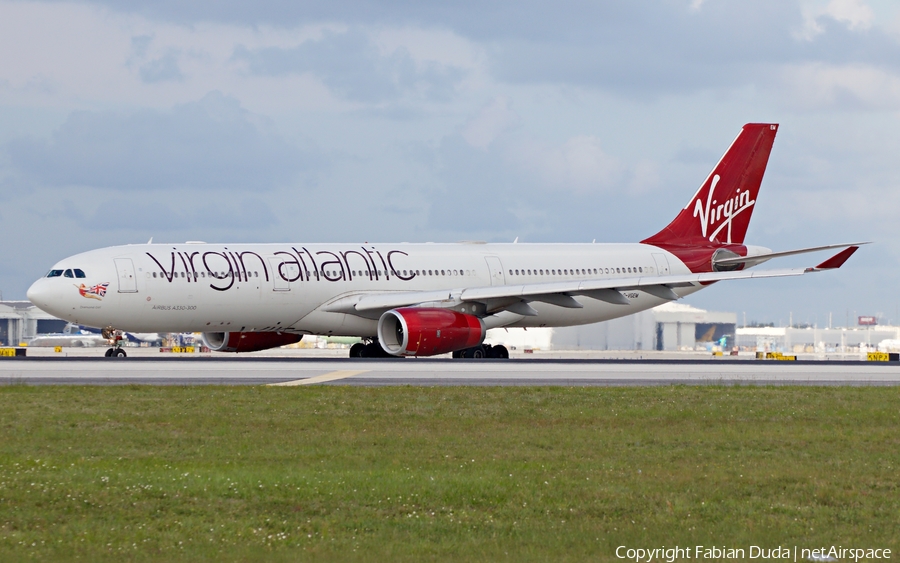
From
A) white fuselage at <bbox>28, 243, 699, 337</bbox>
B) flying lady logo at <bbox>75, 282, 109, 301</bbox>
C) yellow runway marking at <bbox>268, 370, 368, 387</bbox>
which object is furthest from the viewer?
white fuselage at <bbox>28, 243, 699, 337</bbox>

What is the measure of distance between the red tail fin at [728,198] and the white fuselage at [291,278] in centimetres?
243

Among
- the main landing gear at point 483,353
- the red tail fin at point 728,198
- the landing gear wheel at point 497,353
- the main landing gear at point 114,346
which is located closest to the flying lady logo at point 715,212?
the red tail fin at point 728,198

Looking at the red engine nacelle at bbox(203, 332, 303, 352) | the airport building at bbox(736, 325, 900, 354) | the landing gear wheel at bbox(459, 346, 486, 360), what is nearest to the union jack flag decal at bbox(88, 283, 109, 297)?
the red engine nacelle at bbox(203, 332, 303, 352)

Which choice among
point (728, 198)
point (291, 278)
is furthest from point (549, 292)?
point (728, 198)

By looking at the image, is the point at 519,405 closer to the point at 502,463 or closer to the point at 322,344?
the point at 502,463

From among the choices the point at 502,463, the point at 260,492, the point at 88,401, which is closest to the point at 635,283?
the point at 88,401

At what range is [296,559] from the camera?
388 inches

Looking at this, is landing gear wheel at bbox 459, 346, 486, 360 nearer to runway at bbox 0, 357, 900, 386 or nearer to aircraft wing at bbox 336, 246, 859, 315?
aircraft wing at bbox 336, 246, 859, 315

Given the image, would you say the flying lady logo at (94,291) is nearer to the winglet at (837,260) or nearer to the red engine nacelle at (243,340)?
the red engine nacelle at (243,340)

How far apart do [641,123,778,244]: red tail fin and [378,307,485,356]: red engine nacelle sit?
41.2 feet

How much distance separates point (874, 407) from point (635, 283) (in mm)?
17333

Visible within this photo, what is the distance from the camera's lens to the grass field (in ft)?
34.3

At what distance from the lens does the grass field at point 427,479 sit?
34.3 feet

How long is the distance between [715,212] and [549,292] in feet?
42.7
